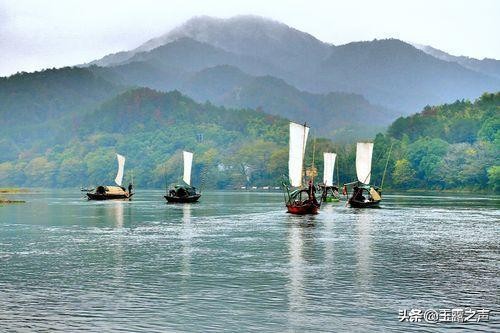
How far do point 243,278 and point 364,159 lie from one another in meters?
96.5

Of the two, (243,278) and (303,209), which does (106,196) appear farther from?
(243,278)

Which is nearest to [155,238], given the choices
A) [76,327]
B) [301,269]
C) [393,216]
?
[301,269]

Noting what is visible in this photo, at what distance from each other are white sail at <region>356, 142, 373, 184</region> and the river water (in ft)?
200

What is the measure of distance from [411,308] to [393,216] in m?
61.9

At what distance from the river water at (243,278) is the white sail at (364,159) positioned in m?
61.0

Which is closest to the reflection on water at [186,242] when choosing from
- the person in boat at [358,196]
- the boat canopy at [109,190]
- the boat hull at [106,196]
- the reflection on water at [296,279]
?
the reflection on water at [296,279]

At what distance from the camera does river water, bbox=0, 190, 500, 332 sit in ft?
89.7

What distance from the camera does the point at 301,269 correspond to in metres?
40.6

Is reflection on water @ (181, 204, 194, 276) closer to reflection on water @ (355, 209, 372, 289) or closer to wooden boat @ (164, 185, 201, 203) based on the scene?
reflection on water @ (355, 209, 372, 289)

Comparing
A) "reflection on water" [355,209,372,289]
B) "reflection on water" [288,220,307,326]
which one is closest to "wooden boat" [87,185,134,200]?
"reflection on water" [355,209,372,289]

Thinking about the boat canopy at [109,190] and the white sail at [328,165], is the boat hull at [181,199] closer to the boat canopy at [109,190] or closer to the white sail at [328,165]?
the boat canopy at [109,190]

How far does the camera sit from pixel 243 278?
37.3m

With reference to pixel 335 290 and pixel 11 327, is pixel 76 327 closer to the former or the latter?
pixel 11 327

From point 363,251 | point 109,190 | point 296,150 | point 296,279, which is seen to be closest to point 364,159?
point 296,150
